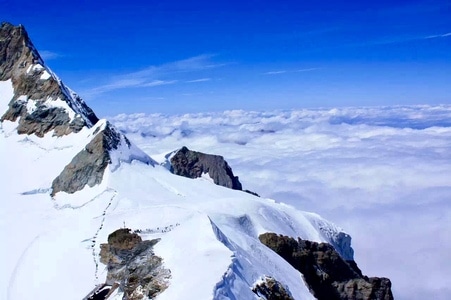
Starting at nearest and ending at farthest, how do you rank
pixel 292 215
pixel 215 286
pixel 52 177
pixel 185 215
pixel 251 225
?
pixel 215 286 → pixel 185 215 → pixel 251 225 → pixel 292 215 → pixel 52 177

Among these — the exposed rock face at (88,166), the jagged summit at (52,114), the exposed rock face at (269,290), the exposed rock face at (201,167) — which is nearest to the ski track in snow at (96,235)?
the exposed rock face at (88,166)

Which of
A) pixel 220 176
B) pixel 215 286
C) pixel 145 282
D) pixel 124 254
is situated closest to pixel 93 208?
pixel 124 254

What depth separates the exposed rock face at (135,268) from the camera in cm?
2638

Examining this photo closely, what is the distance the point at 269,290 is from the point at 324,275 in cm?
2115

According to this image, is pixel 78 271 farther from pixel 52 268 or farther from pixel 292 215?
pixel 292 215

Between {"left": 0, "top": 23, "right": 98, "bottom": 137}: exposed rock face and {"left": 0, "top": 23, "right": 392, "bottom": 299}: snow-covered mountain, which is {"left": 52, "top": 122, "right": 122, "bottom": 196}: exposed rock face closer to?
{"left": 0, "top": 23, "right": 392, "bottom": 299}: snow-covered mountain

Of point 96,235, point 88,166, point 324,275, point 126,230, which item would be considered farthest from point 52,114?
point 324,275

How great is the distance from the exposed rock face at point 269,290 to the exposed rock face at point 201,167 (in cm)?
8452

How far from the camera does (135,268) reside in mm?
29859

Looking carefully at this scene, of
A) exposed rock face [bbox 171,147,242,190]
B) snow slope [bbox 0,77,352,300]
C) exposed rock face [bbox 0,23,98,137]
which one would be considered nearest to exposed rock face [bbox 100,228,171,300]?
snow slope [bbox 0,77,352,300]

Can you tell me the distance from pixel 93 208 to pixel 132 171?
1083cm

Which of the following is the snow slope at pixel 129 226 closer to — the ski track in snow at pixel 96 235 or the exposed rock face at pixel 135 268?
the ski track in snow at pixel 96 235

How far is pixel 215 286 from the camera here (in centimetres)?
2380

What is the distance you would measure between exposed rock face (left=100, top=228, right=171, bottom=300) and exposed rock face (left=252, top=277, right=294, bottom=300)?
6.06 m
